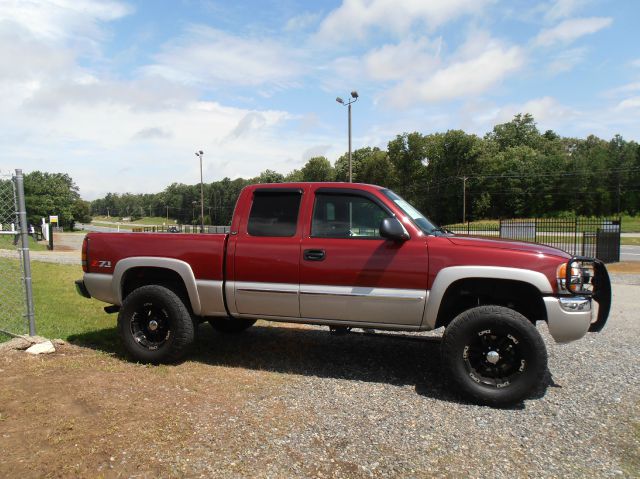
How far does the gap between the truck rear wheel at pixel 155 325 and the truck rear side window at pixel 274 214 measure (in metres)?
1.15

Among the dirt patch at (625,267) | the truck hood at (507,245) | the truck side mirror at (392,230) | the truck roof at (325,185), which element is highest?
the truck roof at (325,185)

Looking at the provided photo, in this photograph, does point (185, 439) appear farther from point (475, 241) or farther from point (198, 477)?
point (475, 241)

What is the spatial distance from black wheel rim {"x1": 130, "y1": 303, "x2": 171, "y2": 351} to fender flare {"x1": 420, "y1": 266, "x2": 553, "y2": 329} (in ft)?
9.03

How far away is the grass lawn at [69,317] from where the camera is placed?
20.0 ft

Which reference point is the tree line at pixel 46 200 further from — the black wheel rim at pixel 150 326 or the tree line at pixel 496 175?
the black wheel rim at pixel 150 326

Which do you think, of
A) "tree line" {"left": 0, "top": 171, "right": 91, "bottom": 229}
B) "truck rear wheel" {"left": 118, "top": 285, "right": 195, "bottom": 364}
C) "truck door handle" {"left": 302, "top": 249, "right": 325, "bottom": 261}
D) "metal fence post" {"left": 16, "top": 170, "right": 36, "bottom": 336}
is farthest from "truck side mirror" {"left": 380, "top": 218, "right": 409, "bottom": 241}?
→ "tree line" {"left": 0, "top": 171, "right": 91, "bottom": 229}

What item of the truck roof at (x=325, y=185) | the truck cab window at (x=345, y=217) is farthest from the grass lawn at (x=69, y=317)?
the truck cab window at (x=345, y=217)

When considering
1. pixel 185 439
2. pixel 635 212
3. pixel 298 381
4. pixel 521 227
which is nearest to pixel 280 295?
pixel 298 381

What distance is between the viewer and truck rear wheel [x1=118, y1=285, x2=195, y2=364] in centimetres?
485

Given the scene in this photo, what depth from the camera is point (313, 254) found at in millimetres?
4484

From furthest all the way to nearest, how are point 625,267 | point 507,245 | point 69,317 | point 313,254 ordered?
point 625,267 → point 69,317 → point 313,254 → point 507,245

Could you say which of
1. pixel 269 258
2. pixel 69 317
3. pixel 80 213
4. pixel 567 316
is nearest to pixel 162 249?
pixel 269 258

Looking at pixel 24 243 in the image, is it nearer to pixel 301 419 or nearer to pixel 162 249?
pixel 162 249

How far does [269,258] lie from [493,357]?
225cm
